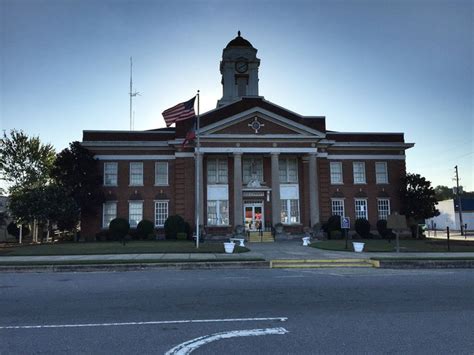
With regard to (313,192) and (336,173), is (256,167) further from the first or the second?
(336,173)

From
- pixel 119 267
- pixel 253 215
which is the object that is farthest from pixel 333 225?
pixel 119 267

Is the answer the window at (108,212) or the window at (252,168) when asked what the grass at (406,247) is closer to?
the window at (252,168)

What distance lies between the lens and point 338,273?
46.0ft

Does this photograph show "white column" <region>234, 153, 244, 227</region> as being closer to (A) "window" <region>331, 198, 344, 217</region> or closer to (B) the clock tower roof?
(A) "window" <region>331, 198, 344, 217</region>

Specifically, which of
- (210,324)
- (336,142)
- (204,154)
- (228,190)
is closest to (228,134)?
(204,154)

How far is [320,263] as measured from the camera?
1656cm

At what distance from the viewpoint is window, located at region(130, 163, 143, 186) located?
1373 inches

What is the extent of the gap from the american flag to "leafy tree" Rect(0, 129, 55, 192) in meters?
18.4

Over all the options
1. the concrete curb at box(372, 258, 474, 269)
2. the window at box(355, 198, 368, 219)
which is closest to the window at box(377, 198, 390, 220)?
the window at box(355, 198, 368, 219)

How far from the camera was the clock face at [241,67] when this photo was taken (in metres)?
40.7

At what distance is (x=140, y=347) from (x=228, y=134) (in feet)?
91.7

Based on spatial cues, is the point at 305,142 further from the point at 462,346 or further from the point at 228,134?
the point at 462,346

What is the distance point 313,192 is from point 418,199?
10.1 meters

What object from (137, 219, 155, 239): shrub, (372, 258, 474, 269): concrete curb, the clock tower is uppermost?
the clock tower
